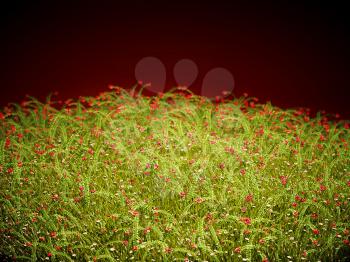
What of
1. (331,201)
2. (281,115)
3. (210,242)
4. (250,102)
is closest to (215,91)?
(250,102)

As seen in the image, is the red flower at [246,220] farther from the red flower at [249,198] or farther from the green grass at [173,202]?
the red flower at [249,198]

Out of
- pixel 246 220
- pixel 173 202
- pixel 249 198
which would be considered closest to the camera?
pixel 246 220

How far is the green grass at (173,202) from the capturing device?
2500mm

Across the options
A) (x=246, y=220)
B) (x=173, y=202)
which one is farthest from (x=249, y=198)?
(x=173, y=202)

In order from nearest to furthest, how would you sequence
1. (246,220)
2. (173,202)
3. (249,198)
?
1. (246,220)
2. (249,198)
3. (173,202)

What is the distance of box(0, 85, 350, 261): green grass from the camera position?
2.50 m

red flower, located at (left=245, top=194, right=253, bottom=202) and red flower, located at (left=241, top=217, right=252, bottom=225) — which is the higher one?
red flower, located at (left=245, top=194, right=253, bottom=202)

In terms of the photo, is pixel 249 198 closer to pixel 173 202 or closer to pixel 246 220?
pixel 246 220

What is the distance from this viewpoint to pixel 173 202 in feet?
9.77

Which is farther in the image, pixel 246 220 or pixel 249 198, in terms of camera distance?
pixel 249 198

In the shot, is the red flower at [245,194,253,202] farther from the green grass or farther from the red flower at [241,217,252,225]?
the red flower at [241,217,252,225]

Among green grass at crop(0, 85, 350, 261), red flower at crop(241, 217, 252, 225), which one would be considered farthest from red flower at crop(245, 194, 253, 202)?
red flower at crop(241, 217, 252, 225)

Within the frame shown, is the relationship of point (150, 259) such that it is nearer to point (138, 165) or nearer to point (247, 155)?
point (138, 165)

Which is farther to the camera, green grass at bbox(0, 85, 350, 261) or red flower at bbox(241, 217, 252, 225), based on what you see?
green grass at bbox(0, 85, 350, 261)
